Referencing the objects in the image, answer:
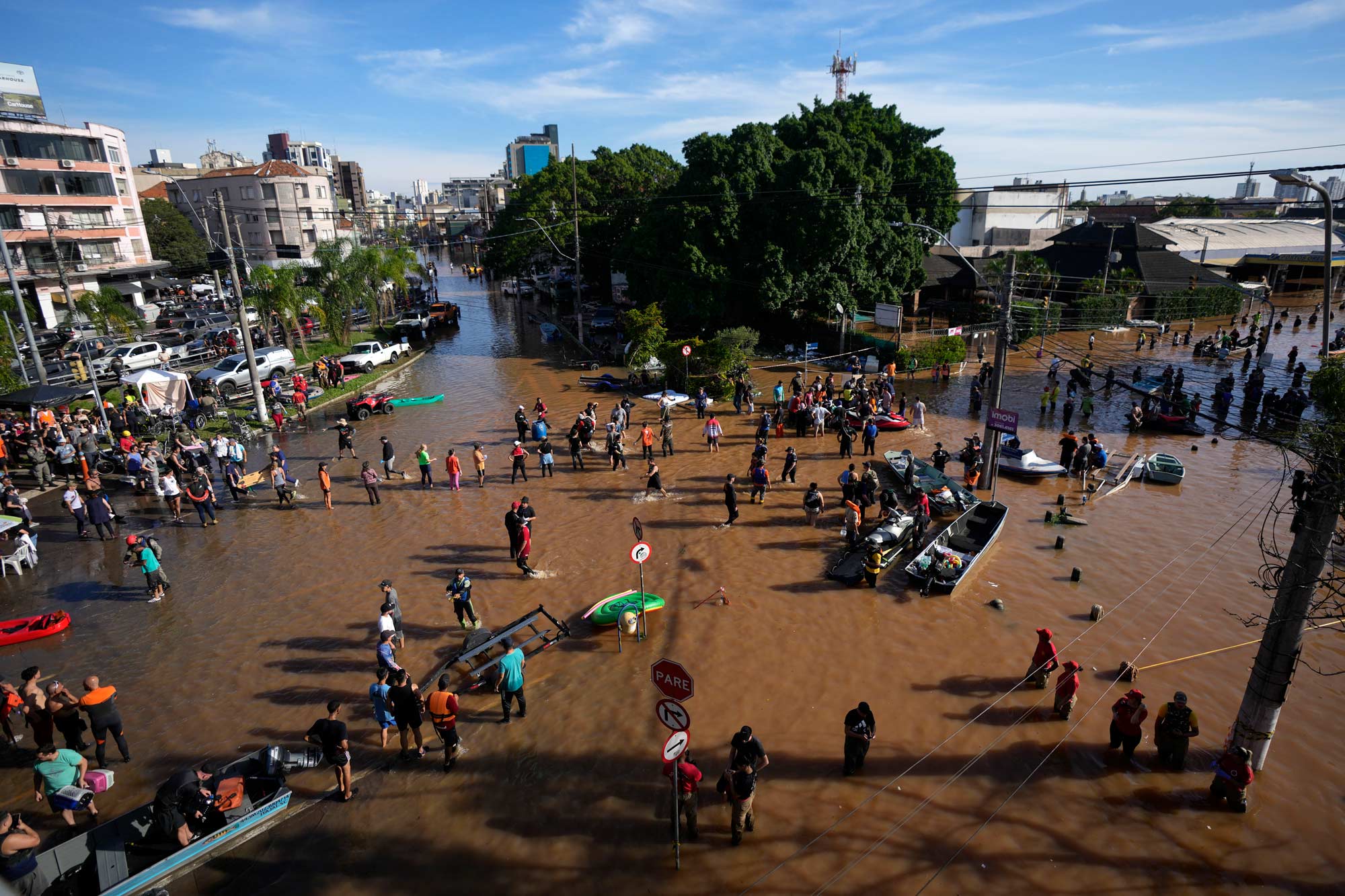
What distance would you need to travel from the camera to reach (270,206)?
233 ft

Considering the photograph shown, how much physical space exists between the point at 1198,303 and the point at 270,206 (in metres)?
A: 83.4

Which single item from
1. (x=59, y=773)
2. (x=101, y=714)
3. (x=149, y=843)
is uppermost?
(x=101, y=714)

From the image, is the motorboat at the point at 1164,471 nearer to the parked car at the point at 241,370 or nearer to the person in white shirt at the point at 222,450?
the person in white shirt at the point at 222,450

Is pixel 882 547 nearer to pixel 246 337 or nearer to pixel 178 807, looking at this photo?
pixel 178 807

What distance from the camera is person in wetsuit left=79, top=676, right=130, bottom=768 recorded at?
943cm

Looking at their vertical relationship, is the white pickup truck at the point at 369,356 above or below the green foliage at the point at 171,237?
below

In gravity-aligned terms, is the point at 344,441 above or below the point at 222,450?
below

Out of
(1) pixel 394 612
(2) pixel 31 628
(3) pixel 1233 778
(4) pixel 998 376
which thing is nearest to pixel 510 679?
(1) pixel 394 612

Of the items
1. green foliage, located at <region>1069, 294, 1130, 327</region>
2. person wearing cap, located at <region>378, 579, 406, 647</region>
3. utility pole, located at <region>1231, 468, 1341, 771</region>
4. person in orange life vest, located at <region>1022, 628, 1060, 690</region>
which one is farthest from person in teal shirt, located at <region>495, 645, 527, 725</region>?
green foliage, located at <region>1069, 294, 1130, 327</region>

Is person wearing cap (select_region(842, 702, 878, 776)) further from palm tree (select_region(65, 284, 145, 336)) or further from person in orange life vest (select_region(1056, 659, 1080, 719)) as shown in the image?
palm tree (select_region(65, 284, 145, 336))

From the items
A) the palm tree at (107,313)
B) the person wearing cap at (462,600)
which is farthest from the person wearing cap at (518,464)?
the palm tree at (107,313)

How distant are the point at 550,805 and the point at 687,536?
867 cm

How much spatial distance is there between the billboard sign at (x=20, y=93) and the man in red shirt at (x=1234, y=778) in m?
68.6

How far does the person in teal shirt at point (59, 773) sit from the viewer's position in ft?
28.5
